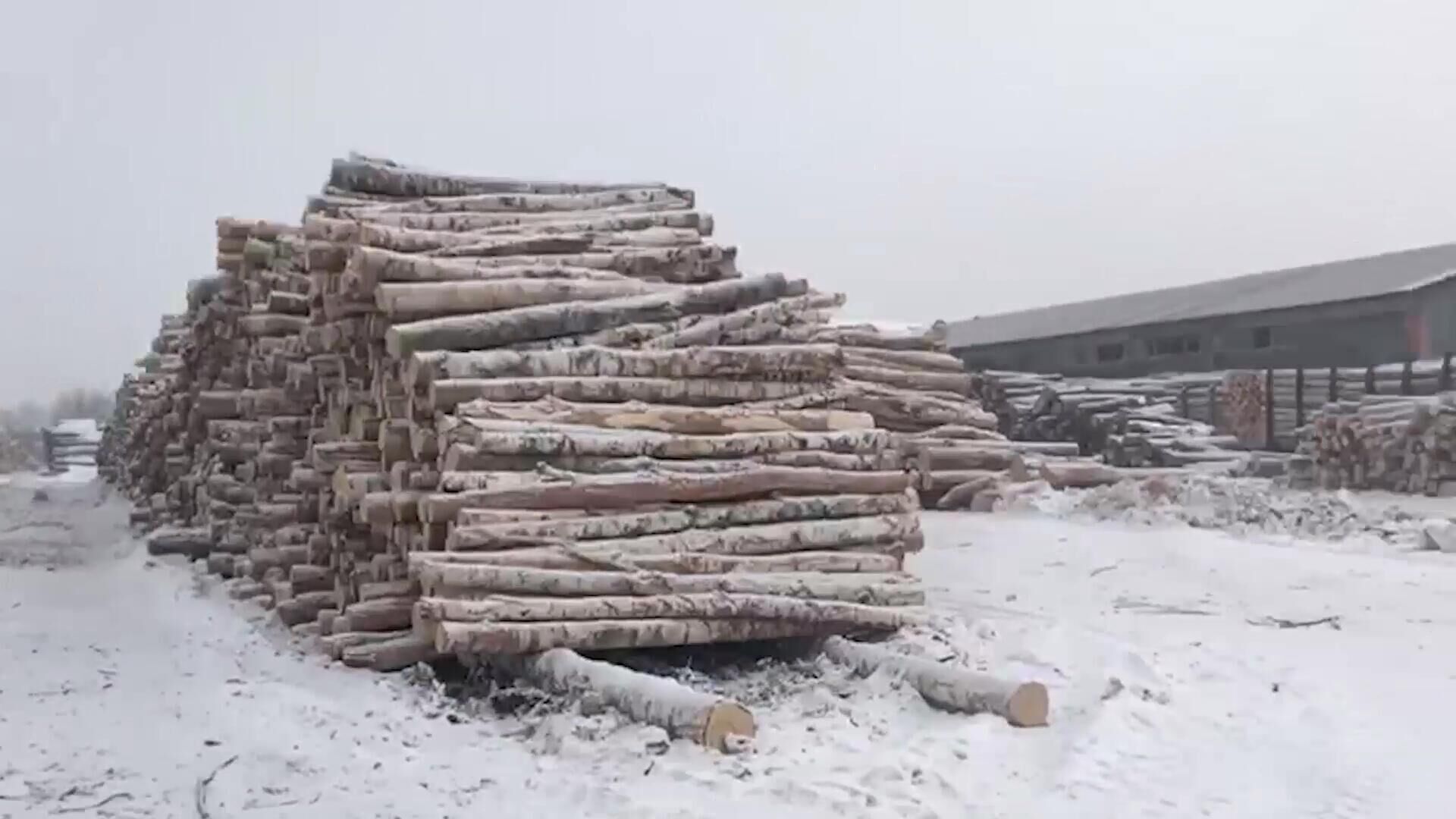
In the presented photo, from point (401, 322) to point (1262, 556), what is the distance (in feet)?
22.0

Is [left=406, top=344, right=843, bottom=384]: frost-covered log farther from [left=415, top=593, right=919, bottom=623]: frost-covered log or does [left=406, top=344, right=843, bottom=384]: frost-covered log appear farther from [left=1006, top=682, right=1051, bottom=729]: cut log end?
[left=1006, top=682, right=1051, bottom=729]: cut log end

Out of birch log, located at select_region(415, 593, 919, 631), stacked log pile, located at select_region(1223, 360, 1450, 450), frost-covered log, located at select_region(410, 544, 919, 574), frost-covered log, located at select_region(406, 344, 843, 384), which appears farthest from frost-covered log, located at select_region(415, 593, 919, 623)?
stacked log pile, located at select_region(1223, 360, 1450, 450)

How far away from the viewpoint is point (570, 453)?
23.7 feet

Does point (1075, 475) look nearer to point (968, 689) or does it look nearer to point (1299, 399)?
point (1299, 399)

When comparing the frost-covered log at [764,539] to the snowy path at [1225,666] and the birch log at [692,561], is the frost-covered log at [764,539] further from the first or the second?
the snowy path at [1225,666]

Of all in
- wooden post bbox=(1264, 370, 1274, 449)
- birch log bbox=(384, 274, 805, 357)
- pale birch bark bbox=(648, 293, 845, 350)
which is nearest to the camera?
birch log bbox=(384, 274, 805, 357)

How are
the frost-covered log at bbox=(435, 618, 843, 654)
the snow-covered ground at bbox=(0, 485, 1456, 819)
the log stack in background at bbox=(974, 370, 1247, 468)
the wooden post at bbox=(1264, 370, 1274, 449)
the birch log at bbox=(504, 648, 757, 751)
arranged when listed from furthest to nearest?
the wooden post at bbox=(1264, 370, 1274, 449) → the log stack in background at bbox=(974, 370, 1247, 468) → the frost-covered log at bbox=(435, 618, 843, 654) → the birch log at bbox=(504, 648, 757, 751) → the snow-covered ground at bbox=(0, 485, 1456, 819)

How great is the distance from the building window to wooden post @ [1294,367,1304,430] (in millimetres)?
7533

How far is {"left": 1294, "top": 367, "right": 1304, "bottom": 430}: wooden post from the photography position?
67.7ft

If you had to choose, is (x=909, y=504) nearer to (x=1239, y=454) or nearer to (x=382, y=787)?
(x=382, y=787)

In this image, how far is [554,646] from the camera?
663 cm

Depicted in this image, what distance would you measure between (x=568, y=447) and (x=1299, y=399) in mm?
16456

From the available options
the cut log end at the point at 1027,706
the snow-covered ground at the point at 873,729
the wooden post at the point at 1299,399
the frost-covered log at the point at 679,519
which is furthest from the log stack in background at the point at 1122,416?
the cut log end at the point at 1027,706

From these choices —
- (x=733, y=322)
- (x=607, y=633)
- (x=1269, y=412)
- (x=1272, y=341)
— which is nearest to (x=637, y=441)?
(x=607, y=633)
